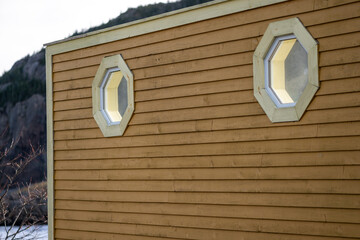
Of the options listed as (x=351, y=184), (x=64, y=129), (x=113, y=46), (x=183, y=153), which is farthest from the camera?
(x=64, y=129)

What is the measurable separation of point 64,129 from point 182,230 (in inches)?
90.4

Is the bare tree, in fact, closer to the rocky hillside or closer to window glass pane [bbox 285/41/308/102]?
the rocky hillside

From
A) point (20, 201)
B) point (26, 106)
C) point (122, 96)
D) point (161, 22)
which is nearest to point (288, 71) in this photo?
point (161, 22)

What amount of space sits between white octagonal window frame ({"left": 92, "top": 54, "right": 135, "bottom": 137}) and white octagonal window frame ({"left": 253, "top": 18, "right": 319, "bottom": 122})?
1860mm

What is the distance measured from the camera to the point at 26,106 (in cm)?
3597

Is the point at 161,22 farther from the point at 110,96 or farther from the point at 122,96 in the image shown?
the point at 110,96

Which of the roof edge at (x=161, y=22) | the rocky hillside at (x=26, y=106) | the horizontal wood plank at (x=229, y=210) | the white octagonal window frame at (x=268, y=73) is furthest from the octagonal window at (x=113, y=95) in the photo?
the rocky hillside at (x=26, y=106)

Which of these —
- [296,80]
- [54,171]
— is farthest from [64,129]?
[296,80]

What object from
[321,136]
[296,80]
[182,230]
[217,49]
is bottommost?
[182,230]

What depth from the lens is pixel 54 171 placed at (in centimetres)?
748

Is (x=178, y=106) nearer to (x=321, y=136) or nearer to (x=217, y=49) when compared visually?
(x=217, y=49)

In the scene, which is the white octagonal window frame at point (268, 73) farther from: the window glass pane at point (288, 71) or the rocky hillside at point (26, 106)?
the rocky hillside at point (26, 106)

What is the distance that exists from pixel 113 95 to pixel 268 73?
7.59 ft

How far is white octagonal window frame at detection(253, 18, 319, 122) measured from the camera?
5008 mm
